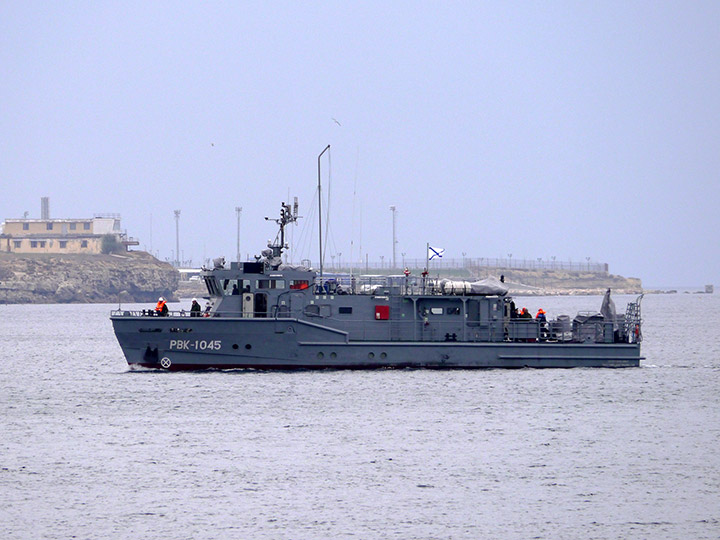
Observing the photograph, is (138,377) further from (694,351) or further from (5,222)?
(5,222)

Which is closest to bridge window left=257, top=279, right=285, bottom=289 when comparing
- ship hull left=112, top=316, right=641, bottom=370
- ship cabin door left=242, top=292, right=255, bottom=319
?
ship cabin door left=242, top=292, right=255, bottom=319

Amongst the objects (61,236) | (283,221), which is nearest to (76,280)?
(61,236)

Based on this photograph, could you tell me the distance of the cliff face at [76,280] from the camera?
570ft

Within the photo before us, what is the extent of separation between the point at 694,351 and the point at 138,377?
109 ft

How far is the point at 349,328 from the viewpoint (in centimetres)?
4278

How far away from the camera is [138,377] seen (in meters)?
45.4

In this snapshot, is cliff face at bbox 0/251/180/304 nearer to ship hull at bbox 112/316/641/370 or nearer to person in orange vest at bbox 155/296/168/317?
person in orange vest at bbox 155/296/168/317

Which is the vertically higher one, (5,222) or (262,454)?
(5,222)

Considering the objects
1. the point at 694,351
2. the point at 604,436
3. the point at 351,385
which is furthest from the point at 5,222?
the point at 604,436

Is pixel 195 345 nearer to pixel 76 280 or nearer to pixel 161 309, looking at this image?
pixel 161 309

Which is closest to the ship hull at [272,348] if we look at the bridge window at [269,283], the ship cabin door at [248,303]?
the ship cabin door at [248,303]

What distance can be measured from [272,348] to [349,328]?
2958 millimetres

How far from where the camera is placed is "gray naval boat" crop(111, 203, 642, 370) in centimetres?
4197

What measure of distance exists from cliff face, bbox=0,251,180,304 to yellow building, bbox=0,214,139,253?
3607 millimetres
